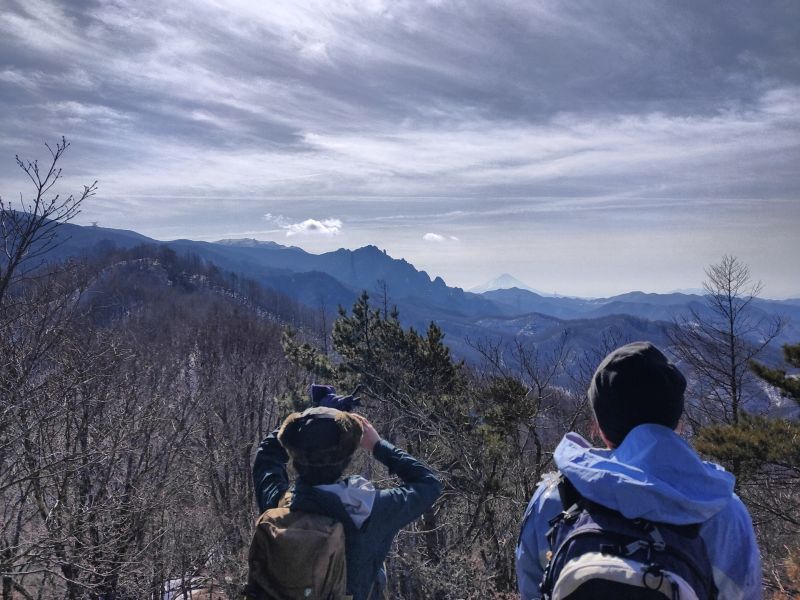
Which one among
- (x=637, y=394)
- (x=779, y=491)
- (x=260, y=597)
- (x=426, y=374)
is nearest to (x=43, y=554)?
(x=260, y=597)

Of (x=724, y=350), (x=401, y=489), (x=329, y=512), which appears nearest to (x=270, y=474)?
(x=329, y=512)

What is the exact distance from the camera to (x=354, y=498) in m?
2.27

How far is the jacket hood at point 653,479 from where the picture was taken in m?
1.43

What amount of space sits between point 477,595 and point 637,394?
11.5 meters

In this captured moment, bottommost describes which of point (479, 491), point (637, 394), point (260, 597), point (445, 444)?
point (479, 491)

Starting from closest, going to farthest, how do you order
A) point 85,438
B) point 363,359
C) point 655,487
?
point 655,487 < point 85,438 < point 363,359

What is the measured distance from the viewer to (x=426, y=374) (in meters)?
17.2

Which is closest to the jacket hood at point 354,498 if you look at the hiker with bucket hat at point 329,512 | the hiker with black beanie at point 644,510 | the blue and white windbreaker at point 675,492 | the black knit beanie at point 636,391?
the hiker with bucket hat at point 329,512

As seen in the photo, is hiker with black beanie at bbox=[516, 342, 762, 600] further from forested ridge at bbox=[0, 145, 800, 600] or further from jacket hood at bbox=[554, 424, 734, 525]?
forested ridge at bbox=[0, 145, 800, 600]

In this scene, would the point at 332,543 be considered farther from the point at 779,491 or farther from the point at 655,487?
the point at 779,491

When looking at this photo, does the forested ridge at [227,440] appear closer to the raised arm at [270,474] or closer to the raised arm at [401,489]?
the raised arm at [401,489]

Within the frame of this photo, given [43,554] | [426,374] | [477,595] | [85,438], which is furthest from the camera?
[426,374]

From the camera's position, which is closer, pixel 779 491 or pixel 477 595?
pixel 477 595

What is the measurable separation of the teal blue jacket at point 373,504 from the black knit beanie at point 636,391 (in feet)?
3.31
